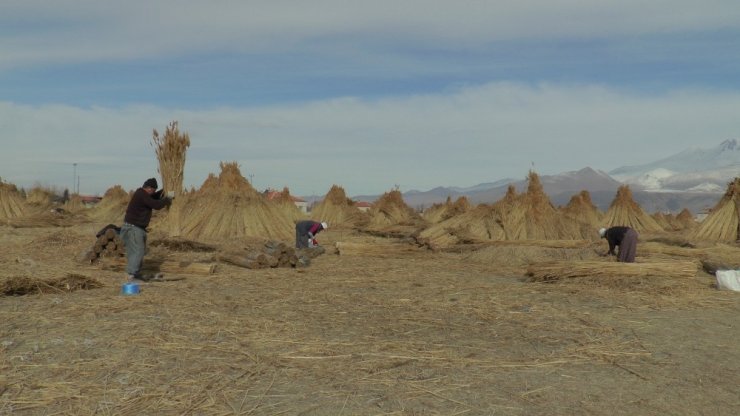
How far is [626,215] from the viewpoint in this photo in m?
25.7

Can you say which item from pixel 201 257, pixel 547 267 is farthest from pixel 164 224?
pixel 547 267

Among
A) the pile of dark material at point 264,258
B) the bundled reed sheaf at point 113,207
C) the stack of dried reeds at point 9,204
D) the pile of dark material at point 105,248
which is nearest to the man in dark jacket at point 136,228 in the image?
the pile of dark material at point 105,248

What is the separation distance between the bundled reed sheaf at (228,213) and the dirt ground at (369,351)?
8.20 metres

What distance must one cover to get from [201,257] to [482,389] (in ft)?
32.2

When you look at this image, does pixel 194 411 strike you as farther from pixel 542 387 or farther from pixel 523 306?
pixel 523 306

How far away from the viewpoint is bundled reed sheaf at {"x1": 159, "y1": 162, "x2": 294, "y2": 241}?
17.1 metres

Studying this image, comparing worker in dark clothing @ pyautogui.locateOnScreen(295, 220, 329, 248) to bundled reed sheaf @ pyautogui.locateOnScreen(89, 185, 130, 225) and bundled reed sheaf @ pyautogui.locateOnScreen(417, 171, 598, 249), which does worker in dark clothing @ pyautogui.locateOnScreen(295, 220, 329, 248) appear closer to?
bundled reed sheaf @ pyautogui.locateOnScreen(417, 171, 598, 249)

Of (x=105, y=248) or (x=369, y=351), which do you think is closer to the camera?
(x=369, y=351)

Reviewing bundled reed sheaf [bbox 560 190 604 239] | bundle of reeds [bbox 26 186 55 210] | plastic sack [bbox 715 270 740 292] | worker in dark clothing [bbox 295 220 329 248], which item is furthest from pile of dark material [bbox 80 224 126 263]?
bundle of reeds [bbox 26 186 55 210]

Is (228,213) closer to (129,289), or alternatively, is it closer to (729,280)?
(129,289)

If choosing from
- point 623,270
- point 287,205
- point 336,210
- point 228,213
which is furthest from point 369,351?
point 336,210

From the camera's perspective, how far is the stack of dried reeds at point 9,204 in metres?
25.4

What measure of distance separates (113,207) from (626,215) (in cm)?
2501

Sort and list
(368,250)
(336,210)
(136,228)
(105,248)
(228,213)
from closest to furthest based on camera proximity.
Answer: (136,228), (105,248), (368,250), (228,213), (336,210)
